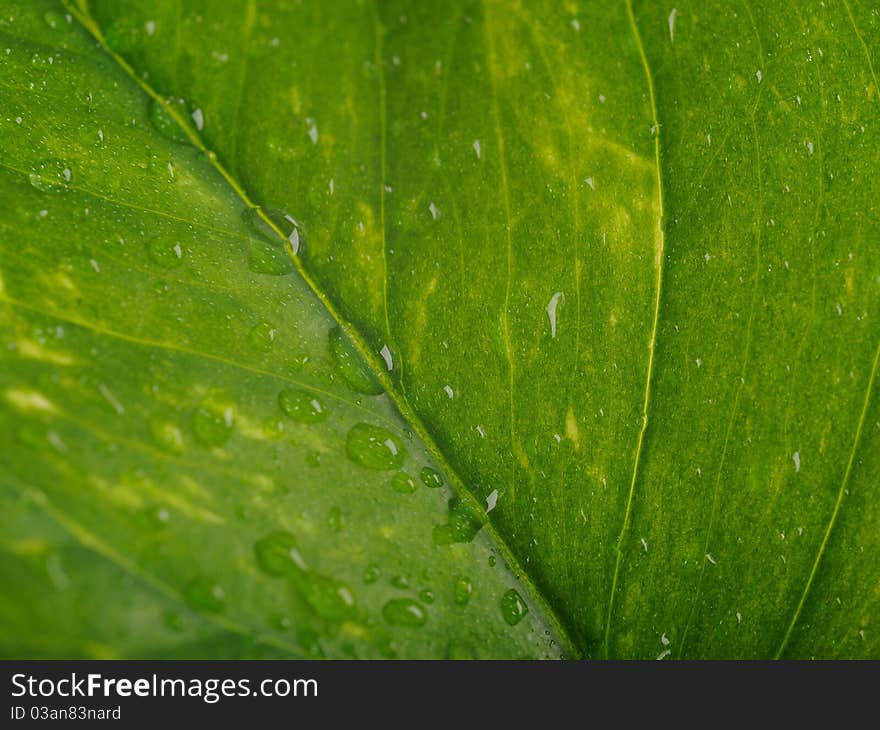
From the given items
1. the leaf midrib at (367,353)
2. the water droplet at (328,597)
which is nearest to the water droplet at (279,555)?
the water droplet at (328,597)

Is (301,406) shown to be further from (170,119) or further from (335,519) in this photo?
(170,119)

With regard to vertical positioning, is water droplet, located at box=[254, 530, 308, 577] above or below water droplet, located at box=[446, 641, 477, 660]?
above

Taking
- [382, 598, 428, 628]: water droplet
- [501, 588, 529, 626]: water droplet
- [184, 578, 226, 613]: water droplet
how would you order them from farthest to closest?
[501, 588, 529, 626]: water droplet < [382, 598, 428, 628]: water droplet < [184, 578, 226, 613]: water droplet

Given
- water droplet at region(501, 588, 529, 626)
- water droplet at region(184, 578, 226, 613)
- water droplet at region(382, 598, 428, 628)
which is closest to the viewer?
water droplet at region(184, 578, 226, 613)

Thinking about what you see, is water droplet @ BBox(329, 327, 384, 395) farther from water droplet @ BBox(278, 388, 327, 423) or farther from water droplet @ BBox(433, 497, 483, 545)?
water droplet @ BBox(433, 497, 483, 545)

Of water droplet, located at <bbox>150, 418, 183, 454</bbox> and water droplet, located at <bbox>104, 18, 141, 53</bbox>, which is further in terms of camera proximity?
water droplet, located at <bbox>104, 18, 141, 53</bbox>

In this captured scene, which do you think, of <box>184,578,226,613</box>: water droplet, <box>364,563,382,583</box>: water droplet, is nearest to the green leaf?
<box>364,563,382,583</box>: water droplet
